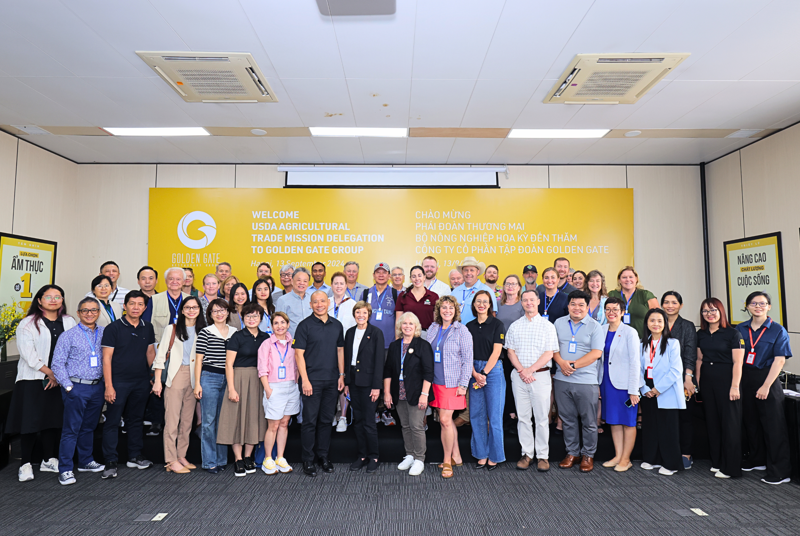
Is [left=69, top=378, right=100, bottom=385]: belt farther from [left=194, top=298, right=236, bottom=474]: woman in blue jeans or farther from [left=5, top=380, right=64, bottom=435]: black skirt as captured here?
[left=194, top=298, right=236, bottom=474]: woman in blue jeans

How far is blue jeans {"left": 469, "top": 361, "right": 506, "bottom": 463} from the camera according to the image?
416cm

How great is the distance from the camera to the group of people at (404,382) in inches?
157

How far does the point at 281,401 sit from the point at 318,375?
40 centimetres

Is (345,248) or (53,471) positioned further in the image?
(345,248)

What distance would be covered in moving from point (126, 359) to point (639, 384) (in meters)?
4.54

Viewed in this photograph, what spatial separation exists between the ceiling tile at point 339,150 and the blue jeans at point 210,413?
340 cm

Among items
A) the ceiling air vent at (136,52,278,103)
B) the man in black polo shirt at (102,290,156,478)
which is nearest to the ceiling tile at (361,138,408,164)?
the ceiling air vent at (136,52,278,103)

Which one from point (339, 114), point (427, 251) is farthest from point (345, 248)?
point (339, 114)

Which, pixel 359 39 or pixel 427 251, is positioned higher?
pixel 359 39

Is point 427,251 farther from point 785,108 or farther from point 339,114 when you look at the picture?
point 785,108

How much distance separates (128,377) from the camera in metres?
4.05

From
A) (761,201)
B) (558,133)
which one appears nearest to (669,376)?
(558,133)

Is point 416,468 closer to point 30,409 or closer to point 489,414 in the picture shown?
point 489,414

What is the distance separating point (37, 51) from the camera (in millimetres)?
3840
